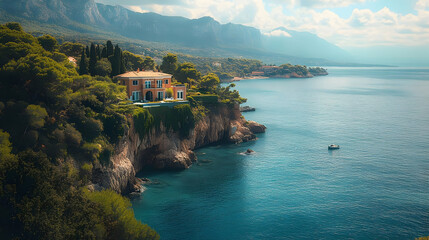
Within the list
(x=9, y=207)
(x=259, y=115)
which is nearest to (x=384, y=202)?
(x=9, y=207)

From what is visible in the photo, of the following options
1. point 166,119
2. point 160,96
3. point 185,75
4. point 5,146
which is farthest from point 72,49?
point 5,146

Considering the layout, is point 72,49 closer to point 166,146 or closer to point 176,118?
point 176,118

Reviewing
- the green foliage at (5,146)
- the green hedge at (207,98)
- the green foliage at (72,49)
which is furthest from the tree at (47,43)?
the green hedge at (207,98)

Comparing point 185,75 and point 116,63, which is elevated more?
point 116,63

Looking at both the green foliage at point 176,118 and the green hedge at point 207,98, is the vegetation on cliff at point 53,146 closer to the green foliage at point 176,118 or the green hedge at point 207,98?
the green foliage at point 176,118

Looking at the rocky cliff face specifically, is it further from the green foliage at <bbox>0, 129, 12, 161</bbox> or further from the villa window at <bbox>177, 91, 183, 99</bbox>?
the green foliage at <bbox>0, 129, 12, 161</bbox>

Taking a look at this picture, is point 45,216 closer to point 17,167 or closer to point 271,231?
point 17,167
